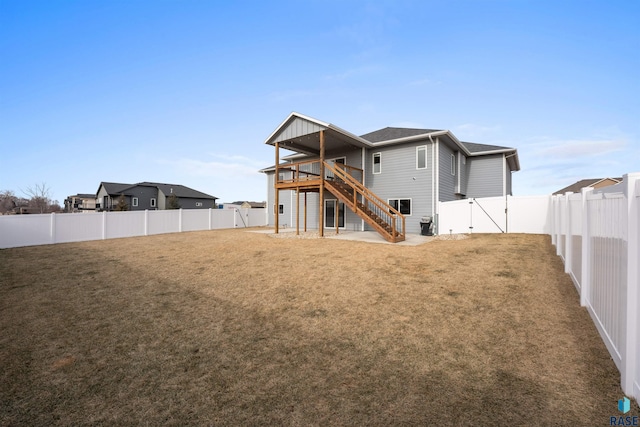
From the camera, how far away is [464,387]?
2.84 metres

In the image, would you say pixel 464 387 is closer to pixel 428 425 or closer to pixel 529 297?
pixel 428 425

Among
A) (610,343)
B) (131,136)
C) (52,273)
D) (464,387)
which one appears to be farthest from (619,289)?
(131,136)

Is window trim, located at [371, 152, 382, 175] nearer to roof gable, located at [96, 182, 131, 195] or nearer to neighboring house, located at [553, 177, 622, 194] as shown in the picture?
neighboring house, located at [553, 177, 622, 194]

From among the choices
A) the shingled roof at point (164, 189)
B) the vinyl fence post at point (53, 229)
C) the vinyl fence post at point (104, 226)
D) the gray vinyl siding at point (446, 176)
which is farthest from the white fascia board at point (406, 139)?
the shingled roof at point (164, 189)

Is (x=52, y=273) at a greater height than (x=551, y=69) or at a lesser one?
lesser

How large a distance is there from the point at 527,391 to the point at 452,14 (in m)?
14.2

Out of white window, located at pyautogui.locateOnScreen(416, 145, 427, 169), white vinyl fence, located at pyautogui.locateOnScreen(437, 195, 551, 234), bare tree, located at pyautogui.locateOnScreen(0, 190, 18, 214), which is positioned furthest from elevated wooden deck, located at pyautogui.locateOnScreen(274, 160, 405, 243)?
bare tree, located at pyautogui.locateOnScreen(0, 190, 18, 214)

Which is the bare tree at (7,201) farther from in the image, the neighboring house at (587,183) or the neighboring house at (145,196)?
the neighboring house at (587,183)

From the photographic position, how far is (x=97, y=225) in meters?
15.6

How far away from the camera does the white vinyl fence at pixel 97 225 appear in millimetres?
12961

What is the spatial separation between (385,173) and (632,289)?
15310mm

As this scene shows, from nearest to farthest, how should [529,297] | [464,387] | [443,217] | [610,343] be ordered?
1. [464,387]
2. [610,343]
3. [529,297]
4. [443,217]

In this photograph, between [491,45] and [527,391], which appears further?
[491,45]

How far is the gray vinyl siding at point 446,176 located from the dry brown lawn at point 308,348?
29.9ft
